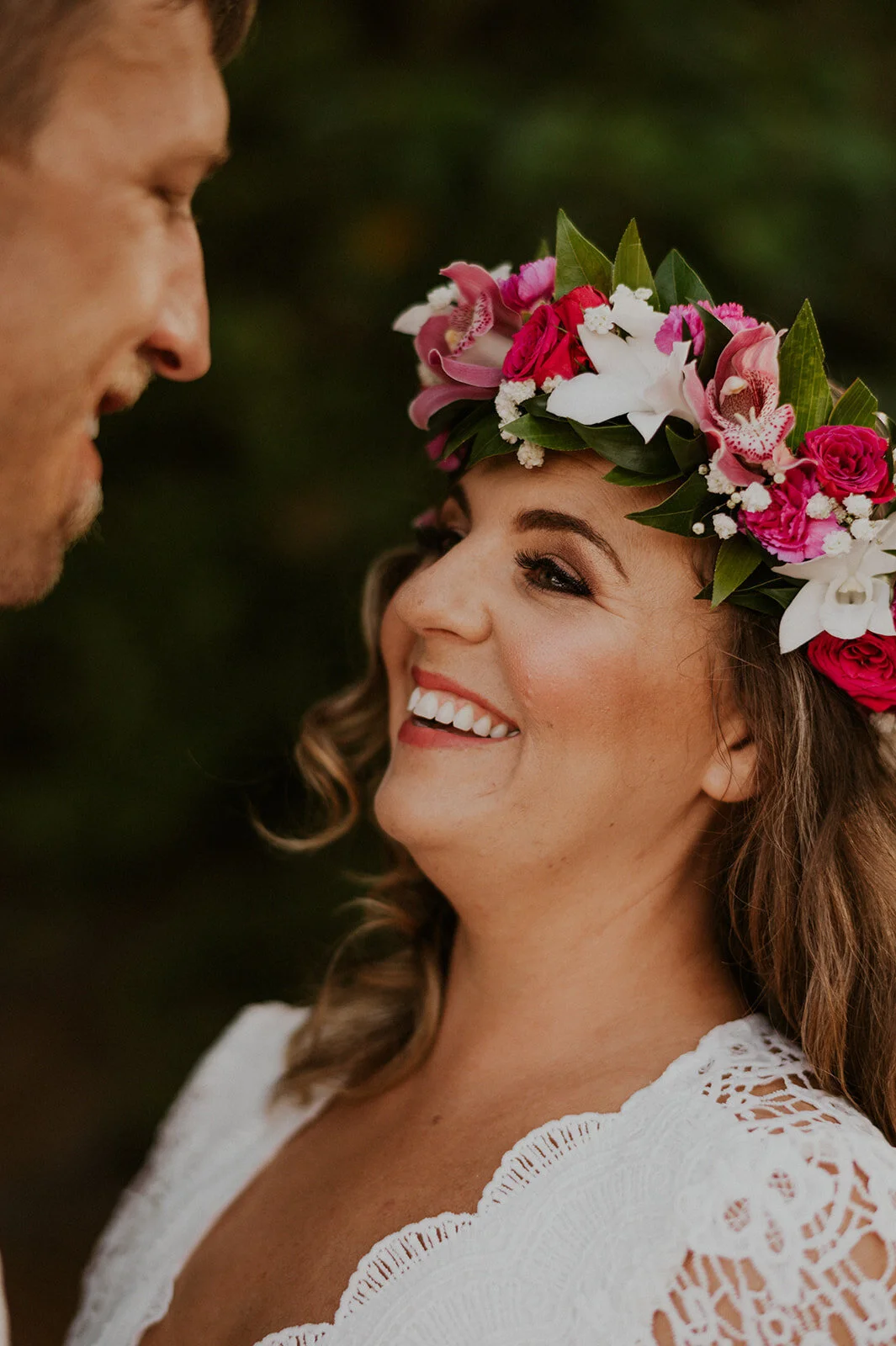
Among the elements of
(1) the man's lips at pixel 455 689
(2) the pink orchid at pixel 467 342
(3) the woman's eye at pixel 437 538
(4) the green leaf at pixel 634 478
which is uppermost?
(2) the pink orchid at pixel 467 342

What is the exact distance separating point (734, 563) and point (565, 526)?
0.30 metres

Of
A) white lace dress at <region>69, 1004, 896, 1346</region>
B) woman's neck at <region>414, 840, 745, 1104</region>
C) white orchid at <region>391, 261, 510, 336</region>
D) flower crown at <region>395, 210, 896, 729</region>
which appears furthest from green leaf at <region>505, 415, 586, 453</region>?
white lace dress at <region>69, 1004, 896, 1346</region>

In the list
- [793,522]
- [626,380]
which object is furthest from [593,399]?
[793,522]

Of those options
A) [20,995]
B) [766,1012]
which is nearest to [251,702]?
[20,995]

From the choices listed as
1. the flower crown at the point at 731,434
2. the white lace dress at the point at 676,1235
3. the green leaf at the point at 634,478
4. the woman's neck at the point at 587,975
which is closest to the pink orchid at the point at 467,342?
the flower crown at the point at 731,434

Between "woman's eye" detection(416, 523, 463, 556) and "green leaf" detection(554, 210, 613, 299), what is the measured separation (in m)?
0.57

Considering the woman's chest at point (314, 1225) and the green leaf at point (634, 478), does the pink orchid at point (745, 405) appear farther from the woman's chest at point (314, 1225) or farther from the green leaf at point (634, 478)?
the woman's chest at point (314, 1225)

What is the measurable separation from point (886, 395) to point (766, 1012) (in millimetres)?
1548

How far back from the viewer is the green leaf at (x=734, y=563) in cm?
226

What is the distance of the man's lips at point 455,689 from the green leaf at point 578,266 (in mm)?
714

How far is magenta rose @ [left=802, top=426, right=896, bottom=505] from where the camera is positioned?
2.19m

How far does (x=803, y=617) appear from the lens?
2.25 m

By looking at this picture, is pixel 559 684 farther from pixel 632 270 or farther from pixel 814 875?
pixel 632 270

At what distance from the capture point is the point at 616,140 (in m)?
3.15
